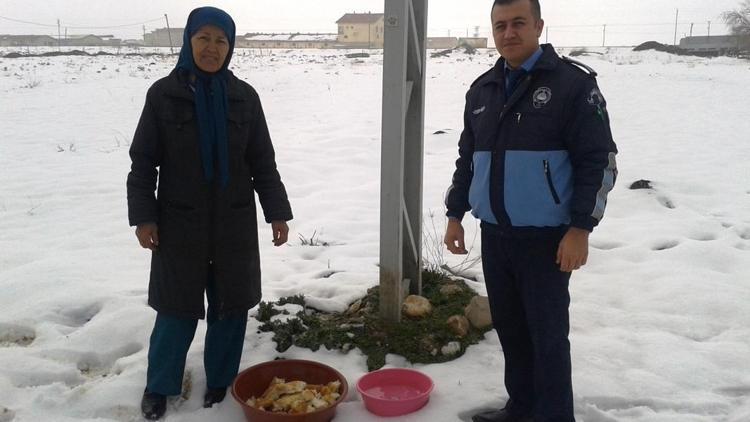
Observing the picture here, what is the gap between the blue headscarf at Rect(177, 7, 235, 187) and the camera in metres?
2.66

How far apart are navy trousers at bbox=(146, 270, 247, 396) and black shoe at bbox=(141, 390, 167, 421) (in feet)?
0.09

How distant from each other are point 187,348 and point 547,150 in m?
1.93

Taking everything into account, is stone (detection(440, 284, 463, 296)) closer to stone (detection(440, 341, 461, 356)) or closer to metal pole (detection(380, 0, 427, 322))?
metal pole (detection(380, 0, 427, 322))

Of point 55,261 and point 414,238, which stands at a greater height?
point 414,238

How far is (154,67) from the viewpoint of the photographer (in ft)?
75.3

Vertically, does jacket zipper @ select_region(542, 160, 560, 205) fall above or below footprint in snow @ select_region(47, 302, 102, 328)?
above

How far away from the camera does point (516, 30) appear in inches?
94.2

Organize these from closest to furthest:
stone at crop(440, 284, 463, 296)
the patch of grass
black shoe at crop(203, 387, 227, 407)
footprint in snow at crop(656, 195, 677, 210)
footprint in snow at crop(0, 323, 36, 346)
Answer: black shoe at crop(203, 387, 227, 407), the patch of grass, footprint in snow at crop(0, 323, 36, 346), stone at crop(440, 284, 463, 296), footprint in snow at crop(656, 195, 677, 210)

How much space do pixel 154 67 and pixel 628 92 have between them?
55.3ft

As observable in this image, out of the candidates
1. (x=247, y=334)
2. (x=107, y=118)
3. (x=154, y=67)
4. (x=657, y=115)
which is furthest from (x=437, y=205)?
(x=154, y=67)

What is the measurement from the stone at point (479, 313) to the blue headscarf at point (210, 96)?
69.7 inches

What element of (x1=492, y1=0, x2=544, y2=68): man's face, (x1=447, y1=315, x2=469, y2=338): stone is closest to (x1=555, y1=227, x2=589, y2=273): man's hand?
(x1=492, y1=0, x2=544, y2=68): man's face

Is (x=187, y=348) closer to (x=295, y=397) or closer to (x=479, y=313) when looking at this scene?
(x=295, y=397)

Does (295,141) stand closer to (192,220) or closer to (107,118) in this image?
(107,118)
